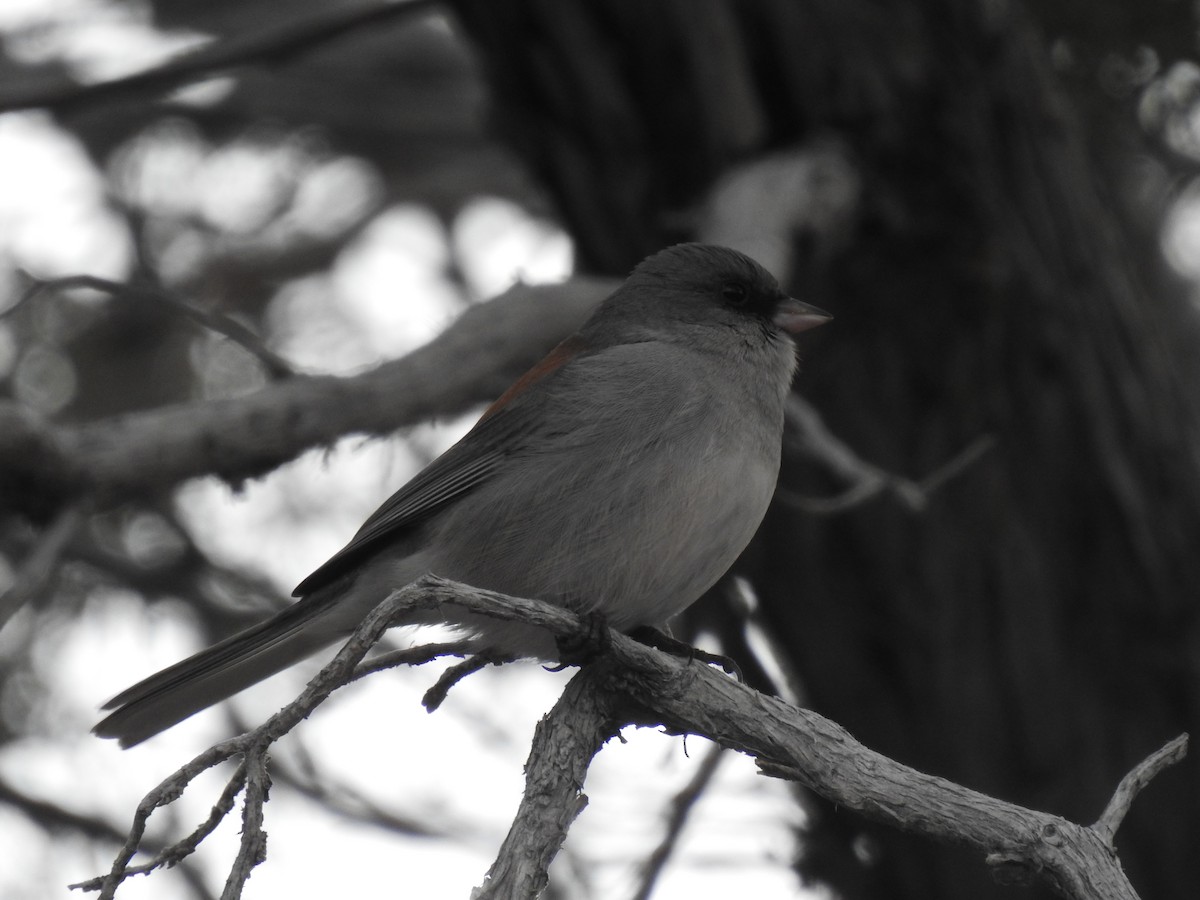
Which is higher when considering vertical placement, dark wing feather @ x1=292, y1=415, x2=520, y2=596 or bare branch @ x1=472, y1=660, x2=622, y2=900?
dark wing feather @ x1=292, y1=415, x2=520, y2=596

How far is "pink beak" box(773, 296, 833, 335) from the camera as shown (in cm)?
388

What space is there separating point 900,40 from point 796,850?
2776 millimetres

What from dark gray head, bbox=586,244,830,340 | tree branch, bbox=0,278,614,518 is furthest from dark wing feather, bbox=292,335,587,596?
dark gray head, bbox=586,244,830,340

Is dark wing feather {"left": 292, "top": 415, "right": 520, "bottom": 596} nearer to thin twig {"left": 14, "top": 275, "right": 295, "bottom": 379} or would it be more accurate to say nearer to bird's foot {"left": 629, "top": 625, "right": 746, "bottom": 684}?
thin twig {"left": 14, "top": 275, "right": 295, "bottom": 379}

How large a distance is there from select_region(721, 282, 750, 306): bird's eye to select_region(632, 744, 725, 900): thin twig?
1.37 meters

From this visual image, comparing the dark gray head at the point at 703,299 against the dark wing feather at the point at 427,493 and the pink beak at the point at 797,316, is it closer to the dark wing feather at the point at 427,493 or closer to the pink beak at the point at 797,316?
the pink beak at the point at 797,316

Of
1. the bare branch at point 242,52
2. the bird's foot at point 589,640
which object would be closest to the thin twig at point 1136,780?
the bird's foot at point 589,640

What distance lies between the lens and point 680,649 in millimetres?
2949

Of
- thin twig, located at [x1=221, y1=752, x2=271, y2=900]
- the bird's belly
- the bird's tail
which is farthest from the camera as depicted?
the bird's tail

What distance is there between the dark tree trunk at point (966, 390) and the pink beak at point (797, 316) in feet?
2.15

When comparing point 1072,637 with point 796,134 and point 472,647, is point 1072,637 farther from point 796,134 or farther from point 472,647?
point 472,647

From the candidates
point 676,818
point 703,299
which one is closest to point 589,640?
point 703,299

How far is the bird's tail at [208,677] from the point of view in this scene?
3.19 m

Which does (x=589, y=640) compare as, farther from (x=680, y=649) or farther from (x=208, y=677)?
(x=208, y=677)
